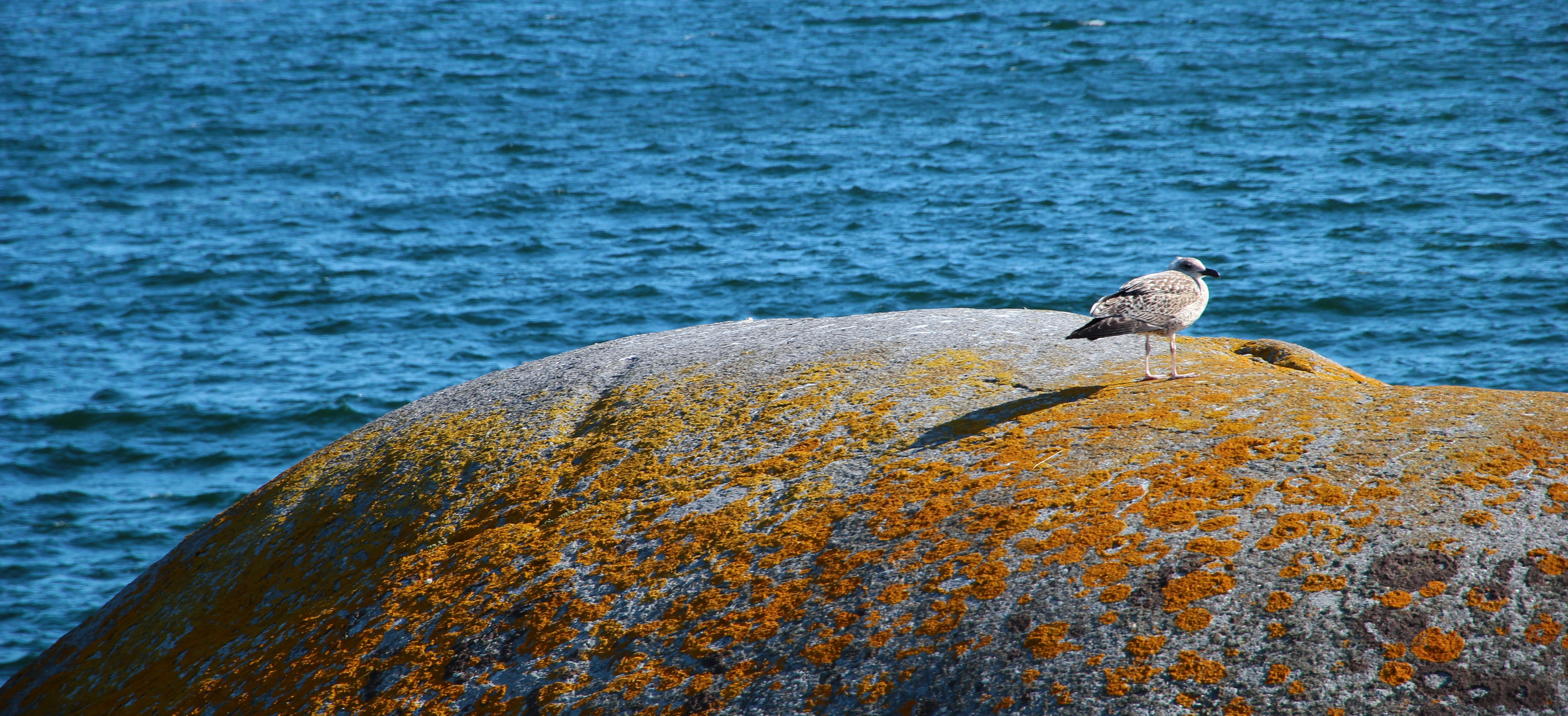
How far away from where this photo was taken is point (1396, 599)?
386 cm

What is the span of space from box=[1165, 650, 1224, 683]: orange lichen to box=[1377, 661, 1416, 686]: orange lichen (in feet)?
1.74

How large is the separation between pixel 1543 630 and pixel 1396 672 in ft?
1.82

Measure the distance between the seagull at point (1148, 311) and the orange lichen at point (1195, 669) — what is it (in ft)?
8.19

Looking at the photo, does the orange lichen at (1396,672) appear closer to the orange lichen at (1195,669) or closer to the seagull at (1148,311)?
the orange lichen at (1195,669)

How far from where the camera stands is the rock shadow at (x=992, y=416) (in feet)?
18.5

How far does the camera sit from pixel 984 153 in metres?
33.3

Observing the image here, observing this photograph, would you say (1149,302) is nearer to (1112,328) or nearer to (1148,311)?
(1148,311)

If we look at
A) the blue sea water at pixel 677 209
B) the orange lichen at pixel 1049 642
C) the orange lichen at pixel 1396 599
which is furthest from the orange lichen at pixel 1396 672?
the blue sea water at pixel 677 209

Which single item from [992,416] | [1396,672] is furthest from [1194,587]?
[992,416]

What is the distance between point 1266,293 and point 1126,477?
61.6 feet

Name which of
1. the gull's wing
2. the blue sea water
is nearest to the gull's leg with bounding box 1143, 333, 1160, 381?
the gull's wing

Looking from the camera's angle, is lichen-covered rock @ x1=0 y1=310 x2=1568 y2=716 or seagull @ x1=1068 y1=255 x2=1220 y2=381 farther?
seagull @ x1=1068 y1=255 x2=1220 y2=381

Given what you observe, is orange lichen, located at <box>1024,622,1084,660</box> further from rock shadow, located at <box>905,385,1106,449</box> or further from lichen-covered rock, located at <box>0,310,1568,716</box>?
rock shadow, located at <box>905,385,1106,449</box>

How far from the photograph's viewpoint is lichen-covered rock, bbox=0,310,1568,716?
12.7 ft
